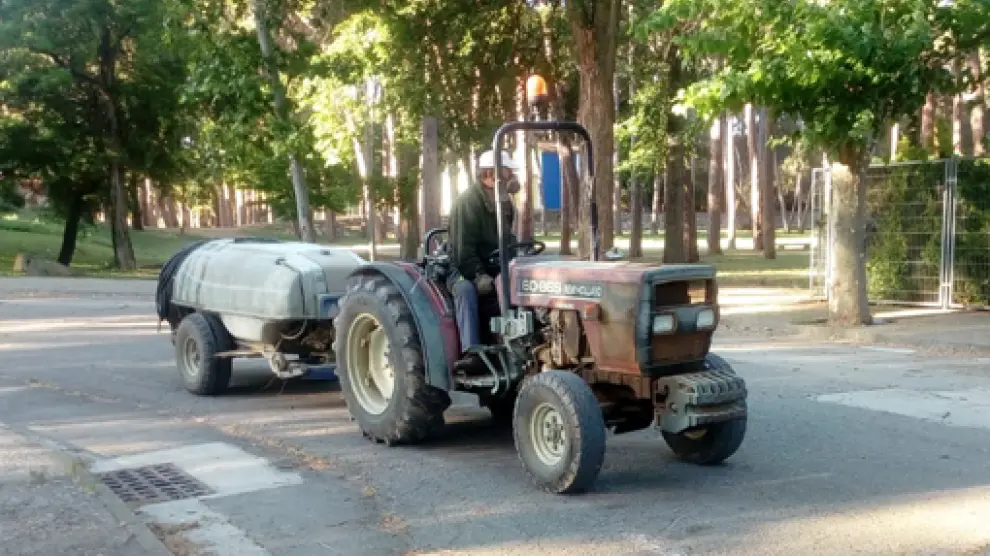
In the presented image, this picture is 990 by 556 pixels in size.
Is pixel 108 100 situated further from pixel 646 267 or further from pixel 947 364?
pixel 646 267

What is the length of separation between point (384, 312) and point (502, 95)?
20.8 m

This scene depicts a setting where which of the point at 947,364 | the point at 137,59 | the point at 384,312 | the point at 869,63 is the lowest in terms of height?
the point at 947,364

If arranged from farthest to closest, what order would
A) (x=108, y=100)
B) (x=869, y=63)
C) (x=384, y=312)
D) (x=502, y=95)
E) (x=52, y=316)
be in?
(x=108, y=100) < (x=502, y=95) < (x=52, y=316) < (x=869, y=63) < (x=384, y=312)

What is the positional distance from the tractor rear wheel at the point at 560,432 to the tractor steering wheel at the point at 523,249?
1188mm

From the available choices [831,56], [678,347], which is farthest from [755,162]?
[678,347]

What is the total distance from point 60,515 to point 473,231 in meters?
3.41

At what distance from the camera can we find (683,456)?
25.2 ft

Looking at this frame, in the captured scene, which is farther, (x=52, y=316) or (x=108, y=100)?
(x=108, y=100)

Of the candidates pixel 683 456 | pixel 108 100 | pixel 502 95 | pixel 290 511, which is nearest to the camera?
pixel 290 511

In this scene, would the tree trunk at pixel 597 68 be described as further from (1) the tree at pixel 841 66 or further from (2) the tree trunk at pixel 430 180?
(2) the tree trunk at pixel 430 180

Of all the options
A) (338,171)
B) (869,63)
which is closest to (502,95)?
(338,171)

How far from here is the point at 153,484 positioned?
752 cm

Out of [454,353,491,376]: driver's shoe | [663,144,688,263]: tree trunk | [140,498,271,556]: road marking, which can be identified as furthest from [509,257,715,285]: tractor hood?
[663,144,688,263]: tree trunk

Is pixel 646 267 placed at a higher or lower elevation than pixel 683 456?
higher
